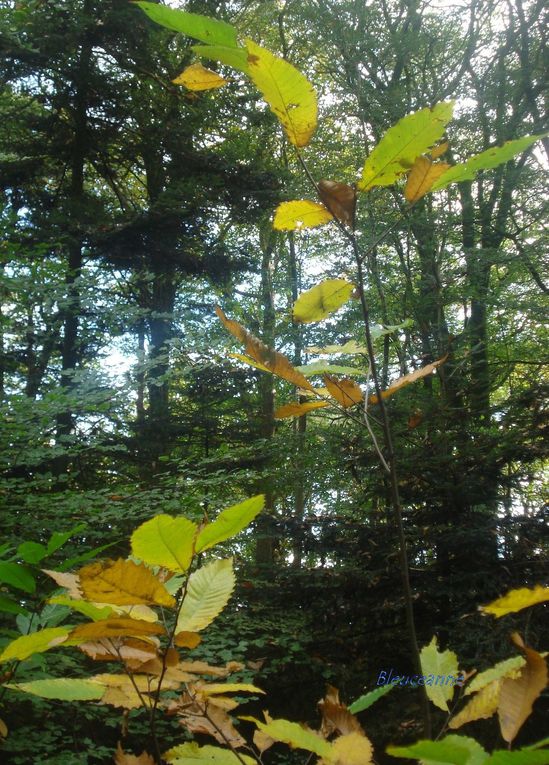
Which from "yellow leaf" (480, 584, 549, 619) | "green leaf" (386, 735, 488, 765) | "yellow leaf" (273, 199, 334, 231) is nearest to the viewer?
"green leaf" (386, 735, 488, 765)

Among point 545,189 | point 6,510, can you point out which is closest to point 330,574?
point 6,510

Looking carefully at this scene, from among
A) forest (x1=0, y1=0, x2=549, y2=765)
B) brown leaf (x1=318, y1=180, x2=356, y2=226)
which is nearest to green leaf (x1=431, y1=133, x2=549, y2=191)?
forest (x1=0, y1=0, x2=549, y2=765)

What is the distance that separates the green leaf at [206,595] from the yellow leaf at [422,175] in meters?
0.46

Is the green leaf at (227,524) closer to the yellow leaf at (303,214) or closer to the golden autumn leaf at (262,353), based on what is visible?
the golden autumn leaf at (262,353)

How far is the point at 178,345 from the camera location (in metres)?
5.21

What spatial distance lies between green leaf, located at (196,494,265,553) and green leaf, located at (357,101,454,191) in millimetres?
367

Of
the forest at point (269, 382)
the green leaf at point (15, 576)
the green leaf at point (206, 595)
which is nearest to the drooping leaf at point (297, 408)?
the forest at point (269, 382)

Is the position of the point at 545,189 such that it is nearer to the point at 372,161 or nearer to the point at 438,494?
the point at 438,494

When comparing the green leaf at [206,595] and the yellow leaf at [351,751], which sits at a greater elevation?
the green leaf at [206,595]

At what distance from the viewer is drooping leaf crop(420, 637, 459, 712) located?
57 cm

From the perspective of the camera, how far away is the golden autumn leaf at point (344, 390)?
0.66 m

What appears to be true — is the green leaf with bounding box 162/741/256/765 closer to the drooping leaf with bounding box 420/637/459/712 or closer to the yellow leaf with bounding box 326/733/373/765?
the yellow leaf with bounding box 326/733/373/765

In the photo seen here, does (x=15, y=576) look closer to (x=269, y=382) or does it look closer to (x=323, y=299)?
(x=323, y=299)

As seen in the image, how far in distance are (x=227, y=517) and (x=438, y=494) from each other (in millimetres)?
3764
